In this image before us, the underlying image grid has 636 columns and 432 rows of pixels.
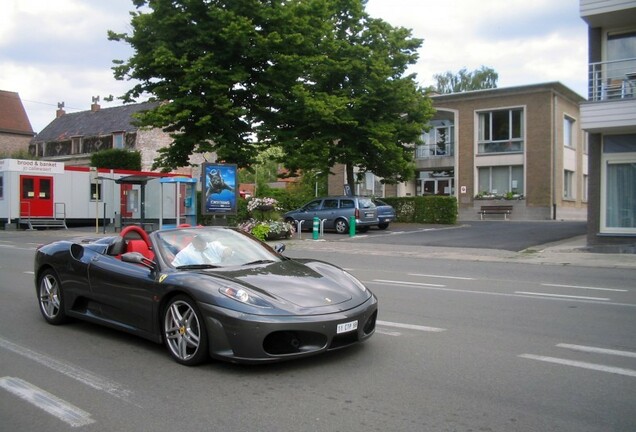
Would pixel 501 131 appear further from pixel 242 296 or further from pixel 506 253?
pixel 242 296

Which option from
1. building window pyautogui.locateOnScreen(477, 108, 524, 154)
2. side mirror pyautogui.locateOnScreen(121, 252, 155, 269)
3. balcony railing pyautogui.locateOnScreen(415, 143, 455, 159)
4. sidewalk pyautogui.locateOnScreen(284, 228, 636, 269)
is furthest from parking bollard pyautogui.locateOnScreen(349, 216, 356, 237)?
side mirror pyautogui.locateOnScreen(121, 252, 155, 269)

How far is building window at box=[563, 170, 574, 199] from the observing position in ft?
127

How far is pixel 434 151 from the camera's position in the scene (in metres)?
42.2

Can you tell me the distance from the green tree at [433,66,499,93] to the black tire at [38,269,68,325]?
69.3 meters

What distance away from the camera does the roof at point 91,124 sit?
58.1 meters

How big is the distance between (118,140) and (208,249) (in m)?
54.7

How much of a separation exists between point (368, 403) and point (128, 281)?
9.73 feet

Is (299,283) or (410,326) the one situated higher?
(299,283)

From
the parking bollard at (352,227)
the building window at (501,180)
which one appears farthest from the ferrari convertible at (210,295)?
the building window at (501,180)

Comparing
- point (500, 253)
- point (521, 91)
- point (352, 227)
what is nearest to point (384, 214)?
point (352, 227)

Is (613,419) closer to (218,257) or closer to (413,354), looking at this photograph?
(413,354)

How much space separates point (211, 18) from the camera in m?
25.5

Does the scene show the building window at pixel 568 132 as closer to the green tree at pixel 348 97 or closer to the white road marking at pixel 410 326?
the green tree at pixel 348 97

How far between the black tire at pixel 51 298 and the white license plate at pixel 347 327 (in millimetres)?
3797
